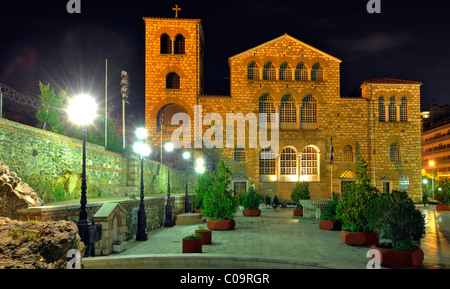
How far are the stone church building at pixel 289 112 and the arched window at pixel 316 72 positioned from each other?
11 cm

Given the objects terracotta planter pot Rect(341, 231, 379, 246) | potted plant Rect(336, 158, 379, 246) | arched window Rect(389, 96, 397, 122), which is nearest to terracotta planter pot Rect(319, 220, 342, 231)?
potted plant Rect(336, 158, 379, 246)

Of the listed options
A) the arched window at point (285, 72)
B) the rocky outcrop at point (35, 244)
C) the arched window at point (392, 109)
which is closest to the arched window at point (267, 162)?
the arched window at point (285, 72)

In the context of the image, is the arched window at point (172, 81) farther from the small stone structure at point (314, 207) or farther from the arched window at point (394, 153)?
the arched window at point (394, 153)

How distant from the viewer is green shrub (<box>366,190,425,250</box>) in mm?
9578

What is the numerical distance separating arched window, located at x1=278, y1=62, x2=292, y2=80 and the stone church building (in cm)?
11

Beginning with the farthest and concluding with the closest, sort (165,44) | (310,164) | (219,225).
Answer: (310,164) → (165,44) → (219,225)

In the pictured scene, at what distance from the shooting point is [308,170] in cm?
4059

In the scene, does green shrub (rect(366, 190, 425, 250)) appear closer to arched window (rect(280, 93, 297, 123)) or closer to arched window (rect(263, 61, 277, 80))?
arched window (rect(280, 93, 297, 123))

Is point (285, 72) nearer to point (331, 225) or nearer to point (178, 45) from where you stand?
point (178, 45)

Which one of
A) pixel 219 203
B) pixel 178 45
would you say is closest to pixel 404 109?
pixel 178 45

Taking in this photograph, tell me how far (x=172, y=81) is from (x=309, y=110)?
15685mm

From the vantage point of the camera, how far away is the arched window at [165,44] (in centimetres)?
4006

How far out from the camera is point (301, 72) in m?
41.5
